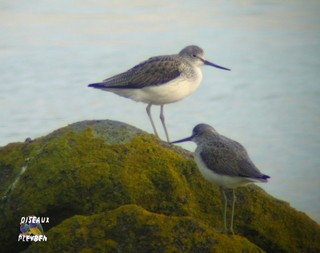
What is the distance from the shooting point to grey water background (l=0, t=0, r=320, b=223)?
43.5ft

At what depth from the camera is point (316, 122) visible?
1389 cm

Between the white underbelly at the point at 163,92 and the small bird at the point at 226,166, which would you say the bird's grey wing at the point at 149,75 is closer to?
the white underbelly at the point at 163,92

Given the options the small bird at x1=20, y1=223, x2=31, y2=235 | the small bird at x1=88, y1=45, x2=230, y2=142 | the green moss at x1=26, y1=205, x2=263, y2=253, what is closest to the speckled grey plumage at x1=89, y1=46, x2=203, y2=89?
the small bird at x1=88, y1=45, x2=230, y2=142

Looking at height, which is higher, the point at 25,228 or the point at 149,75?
the point at 149,75

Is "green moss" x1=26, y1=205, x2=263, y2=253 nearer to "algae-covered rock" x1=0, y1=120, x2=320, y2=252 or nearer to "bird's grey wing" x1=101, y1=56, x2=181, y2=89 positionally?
"algae-covered rock" x1=0, y1=120, x2=320, y2=252

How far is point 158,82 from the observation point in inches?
432

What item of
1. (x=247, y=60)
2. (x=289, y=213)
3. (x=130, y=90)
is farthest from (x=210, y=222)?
(x=247, y=60)

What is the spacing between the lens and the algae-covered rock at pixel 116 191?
780 centimetres

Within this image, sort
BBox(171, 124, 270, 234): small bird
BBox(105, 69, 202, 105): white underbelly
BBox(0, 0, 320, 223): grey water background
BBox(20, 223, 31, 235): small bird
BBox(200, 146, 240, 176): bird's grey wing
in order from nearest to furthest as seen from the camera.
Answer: BBox(20, 223, 31, 235): small bird → BBox(171, 124, 270, 234): small bird → BBox(200, 146, 240, 176): bird's grey wing → BBox(105, 69, 202, 105): white underbelly → BBox(0, 0, 320, 223): grey water background

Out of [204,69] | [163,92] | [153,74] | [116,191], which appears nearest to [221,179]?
[116,191]

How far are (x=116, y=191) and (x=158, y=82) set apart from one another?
3.43 meters

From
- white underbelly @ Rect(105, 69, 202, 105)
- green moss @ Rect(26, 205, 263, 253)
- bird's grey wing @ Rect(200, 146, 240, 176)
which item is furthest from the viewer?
white underbelly @ Rect(105, 69, 202, 105)

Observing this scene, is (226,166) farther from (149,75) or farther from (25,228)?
(149,75)

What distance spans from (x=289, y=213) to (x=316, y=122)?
591 cm
